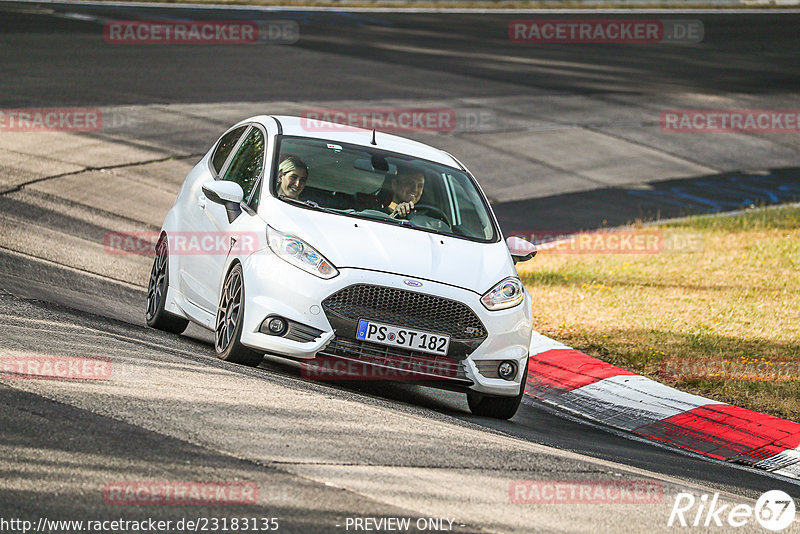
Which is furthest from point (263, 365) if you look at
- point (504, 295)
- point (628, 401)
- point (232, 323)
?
point (628, 401)

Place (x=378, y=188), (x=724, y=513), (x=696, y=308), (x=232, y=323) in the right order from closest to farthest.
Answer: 1. (x=724, y=513)
2. (x=232, y=323)
3. (x=378, y=188)
4. (x=696, y=308)

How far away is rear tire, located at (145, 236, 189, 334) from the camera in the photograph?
31.1 ft

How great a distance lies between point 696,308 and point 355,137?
4522 mm

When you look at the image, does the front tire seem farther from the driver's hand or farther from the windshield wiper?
the driver's hand

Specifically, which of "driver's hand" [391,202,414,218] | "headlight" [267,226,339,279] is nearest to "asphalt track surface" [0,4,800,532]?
"headlight" [267,226,339,279]

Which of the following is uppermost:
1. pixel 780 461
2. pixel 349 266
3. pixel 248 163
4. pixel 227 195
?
pixel 248 163

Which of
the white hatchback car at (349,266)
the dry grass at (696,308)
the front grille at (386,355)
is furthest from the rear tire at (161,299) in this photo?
the dry grass at (696,308)

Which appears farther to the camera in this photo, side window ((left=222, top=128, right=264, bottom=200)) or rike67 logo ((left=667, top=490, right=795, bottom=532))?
side window ((left=222, top=128, right=264, bottom=200))

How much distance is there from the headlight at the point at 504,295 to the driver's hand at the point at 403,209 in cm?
102

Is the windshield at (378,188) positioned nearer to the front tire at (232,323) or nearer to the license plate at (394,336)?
the front tire at (232,323)

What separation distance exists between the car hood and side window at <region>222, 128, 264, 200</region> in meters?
0.69

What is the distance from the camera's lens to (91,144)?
1784cm

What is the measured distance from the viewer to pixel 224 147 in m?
9.86

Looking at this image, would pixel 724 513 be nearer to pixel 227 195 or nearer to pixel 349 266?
pixel 349 266
